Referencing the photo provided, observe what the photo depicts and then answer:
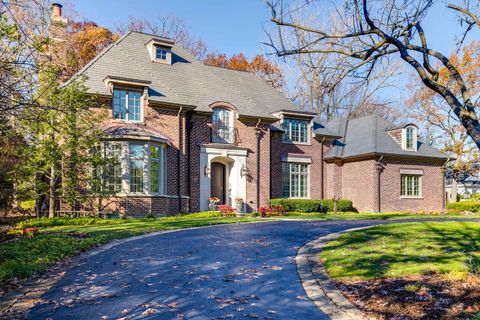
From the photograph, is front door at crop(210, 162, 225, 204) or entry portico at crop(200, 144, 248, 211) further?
front door at crop(210, 162, 225, 204)

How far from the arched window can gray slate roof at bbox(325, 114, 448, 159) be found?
7094 millimetres

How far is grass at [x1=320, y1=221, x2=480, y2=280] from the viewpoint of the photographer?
664 centimetres

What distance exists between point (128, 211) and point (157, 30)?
970 inches

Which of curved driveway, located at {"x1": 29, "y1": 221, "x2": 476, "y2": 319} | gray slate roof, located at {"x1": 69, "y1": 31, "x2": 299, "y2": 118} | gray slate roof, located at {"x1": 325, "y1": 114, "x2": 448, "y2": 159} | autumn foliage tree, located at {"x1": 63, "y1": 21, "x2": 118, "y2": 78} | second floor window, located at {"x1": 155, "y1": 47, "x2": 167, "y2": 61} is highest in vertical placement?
autumn foliage tree, located at {"x1": 63, "y1": 21, "x2": 118, "y2": 78}

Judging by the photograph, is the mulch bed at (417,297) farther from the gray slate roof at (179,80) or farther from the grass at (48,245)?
the gray slate roof at (179,80)

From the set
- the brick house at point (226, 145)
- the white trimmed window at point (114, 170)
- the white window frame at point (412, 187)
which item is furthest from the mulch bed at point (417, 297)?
the white window frame at point (412, 187)

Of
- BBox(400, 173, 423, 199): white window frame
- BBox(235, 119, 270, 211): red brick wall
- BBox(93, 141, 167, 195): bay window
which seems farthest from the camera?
BBox(400, 173, 423, 199): white window frame

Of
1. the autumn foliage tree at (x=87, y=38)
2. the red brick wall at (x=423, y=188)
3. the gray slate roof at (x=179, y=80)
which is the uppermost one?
the autumn foliage tree at (x=87, y=38)

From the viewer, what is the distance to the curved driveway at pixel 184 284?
5.05 meters

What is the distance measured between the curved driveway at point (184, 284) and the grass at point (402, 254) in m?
0.95

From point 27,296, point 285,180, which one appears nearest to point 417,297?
point 27,296

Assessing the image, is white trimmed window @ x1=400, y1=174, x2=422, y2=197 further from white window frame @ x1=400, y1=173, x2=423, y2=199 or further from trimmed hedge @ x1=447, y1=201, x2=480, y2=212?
trimmed hedge @ x1=447, y1=201, x2=480, y2=212

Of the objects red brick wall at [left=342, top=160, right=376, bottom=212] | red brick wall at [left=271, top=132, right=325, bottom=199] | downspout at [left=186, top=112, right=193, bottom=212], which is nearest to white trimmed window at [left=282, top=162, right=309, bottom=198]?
red brick wall at [left=271, top=132, right=325, bottom=199]

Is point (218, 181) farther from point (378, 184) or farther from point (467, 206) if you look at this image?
point (467, 206)
